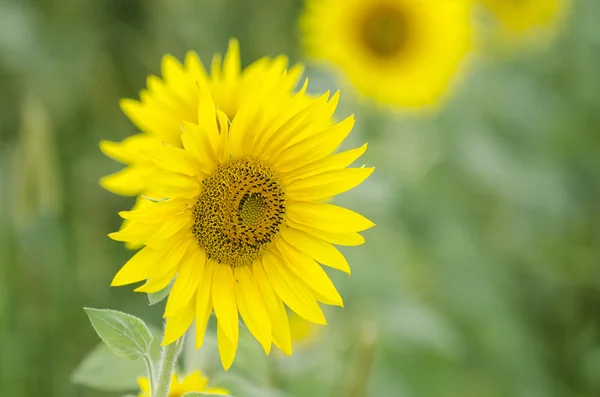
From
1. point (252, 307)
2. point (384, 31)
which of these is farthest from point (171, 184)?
point (384, 31)

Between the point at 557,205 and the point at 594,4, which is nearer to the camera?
the point at 557,205

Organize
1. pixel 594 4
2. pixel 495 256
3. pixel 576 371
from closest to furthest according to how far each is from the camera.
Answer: pixel 576 371
pixel 495 256
pixel 594 4

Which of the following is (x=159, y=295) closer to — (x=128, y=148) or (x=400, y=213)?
(x=128, y=148)

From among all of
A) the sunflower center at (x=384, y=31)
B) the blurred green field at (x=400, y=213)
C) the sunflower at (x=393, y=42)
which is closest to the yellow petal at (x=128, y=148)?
the blurred green field at (x=400, y=213)

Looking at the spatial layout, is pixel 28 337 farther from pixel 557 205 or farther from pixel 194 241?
pixel 557 205

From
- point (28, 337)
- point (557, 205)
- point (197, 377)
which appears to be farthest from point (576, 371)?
point (197, 377)

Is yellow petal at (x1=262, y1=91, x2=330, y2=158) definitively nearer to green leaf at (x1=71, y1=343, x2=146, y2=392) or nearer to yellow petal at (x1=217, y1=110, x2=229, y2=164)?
yellow petal at (x1=217, y1=110, x2=229, y2=164)
